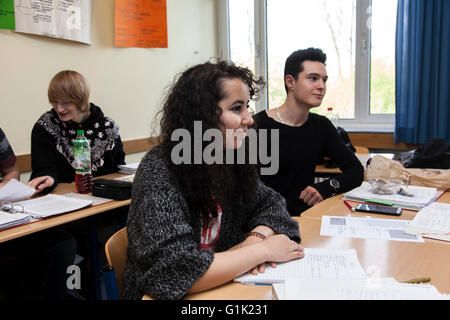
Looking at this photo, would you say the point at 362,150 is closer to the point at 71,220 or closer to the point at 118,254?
the point at 71,220

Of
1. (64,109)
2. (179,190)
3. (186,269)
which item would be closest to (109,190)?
(64,109)

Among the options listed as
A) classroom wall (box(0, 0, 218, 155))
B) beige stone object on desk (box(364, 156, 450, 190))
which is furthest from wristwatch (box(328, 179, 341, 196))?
classroom wall (box(0, 0, 218, 155))

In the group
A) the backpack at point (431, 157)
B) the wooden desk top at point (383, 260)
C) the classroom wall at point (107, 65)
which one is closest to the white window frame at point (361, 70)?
the classroom wall at point (107, 65)

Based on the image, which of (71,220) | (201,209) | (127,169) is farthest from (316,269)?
(127,169)

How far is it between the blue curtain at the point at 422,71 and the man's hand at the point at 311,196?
1745mm

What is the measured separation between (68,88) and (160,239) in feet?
5.37

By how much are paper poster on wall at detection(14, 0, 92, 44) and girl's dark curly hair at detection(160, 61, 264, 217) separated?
5.80 feet

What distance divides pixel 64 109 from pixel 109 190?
0.69 metres

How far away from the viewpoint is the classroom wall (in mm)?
2389

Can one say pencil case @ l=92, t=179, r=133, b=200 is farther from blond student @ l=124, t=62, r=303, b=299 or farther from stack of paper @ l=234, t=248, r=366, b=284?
stack of paper @ l=234, t=248, r=366, b=284

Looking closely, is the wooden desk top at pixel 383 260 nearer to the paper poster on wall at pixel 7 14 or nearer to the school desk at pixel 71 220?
the school desk at pixel 71 220

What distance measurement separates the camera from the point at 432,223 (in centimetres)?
131

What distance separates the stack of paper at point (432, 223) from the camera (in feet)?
3.99

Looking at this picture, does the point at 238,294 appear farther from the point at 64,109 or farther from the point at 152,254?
the point at 64,109
